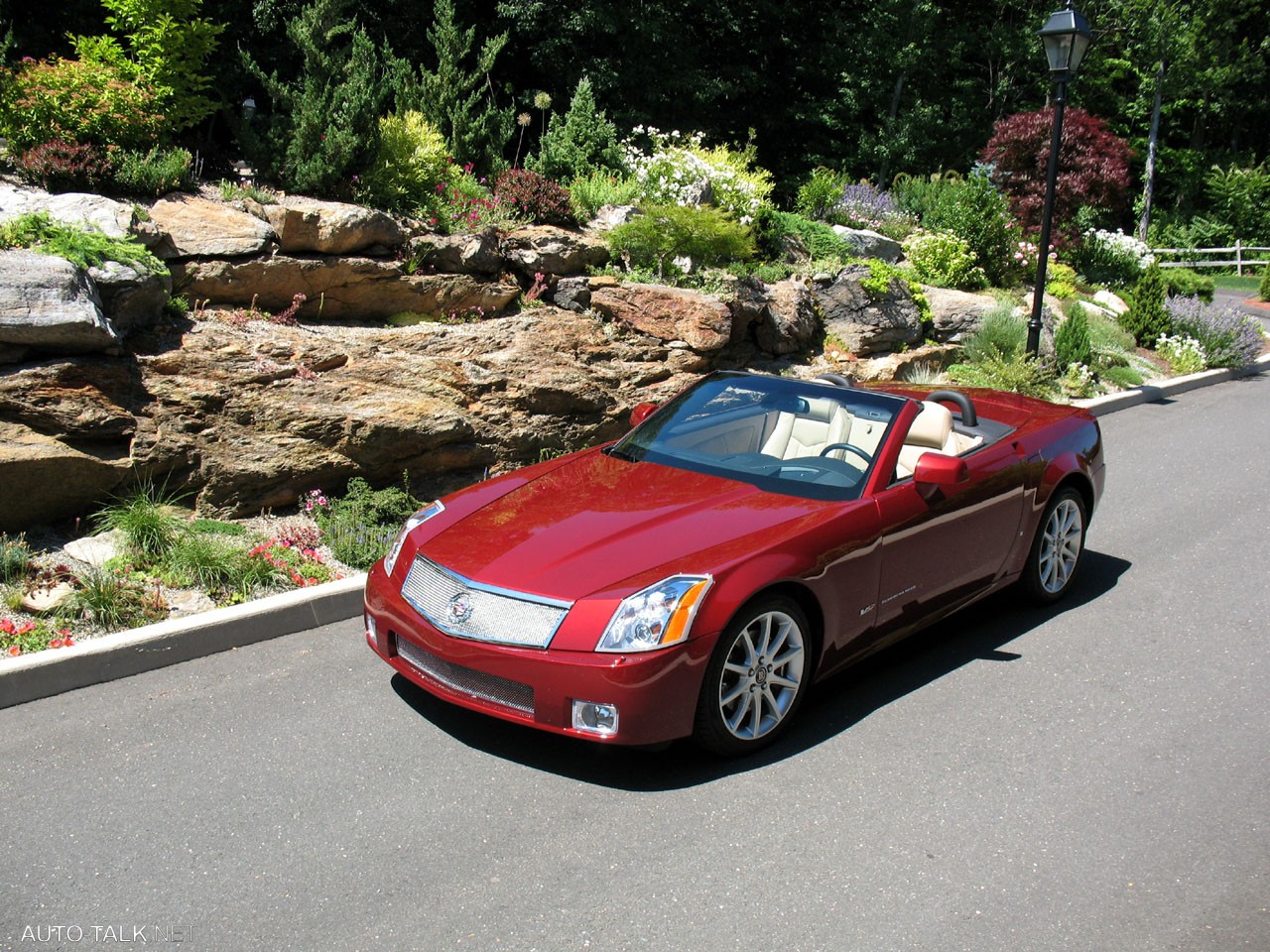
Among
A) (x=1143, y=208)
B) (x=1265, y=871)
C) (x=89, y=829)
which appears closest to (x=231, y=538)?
(x=89, y=829)

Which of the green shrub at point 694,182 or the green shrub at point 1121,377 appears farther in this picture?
the green shrub at point 1121,377

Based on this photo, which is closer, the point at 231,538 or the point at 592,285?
the point at 231,538

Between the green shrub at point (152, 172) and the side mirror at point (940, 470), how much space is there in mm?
6888

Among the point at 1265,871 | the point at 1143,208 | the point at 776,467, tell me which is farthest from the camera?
the point at 1143,208

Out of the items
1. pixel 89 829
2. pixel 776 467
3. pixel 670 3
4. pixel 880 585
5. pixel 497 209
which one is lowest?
pixel 89 829

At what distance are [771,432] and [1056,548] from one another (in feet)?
6.17

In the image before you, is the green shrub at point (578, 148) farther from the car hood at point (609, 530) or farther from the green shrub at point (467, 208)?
the car hood at point (609, 530)

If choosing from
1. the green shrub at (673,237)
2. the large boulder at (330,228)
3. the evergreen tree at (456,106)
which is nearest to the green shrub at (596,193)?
the green shrub at (673,237)

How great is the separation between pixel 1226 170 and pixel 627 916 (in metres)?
42.6

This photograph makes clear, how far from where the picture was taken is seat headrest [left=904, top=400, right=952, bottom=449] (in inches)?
226

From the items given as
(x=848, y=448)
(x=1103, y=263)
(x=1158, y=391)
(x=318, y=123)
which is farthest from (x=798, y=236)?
(x=848, y=448)

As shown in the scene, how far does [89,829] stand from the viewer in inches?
158

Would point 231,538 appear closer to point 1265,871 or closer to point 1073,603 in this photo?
point 1073,603

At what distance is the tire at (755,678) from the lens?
4.34m
